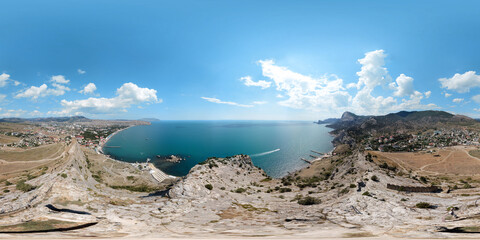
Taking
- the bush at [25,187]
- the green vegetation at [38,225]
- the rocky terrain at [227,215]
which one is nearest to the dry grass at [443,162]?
the rocky terrain at [227,215]

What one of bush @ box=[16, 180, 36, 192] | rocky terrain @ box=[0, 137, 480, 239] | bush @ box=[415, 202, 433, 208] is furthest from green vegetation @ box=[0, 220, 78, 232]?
bush @ box=[415, 202, 433, 208]

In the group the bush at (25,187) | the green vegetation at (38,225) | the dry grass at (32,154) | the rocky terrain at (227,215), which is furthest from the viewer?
the dry grass at (32,154)

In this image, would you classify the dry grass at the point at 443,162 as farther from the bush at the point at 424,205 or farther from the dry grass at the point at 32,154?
the dry grass at the point at 32,154

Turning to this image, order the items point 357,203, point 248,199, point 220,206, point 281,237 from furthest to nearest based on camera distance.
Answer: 1. point 248,199
2. point 220,206
3. point 357,203
4. point 281,237

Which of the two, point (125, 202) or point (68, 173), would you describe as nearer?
point (125, 202)

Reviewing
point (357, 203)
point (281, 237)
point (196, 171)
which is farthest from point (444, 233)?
point (196, 171)

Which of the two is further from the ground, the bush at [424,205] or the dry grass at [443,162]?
the bush at [424,205]

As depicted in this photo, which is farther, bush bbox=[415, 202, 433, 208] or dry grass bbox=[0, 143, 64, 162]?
dry grass bbox=[0, 143, 64, 162]

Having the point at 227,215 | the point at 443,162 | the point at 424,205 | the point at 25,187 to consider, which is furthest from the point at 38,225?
the point at 443,162

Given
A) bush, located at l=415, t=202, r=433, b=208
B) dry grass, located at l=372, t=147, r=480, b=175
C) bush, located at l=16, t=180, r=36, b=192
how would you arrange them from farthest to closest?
1. dry grass, located at l=372, t=147, r=480, b=175
2. bush, located at l=16, t=180, r=36, b=192
3. bush, located at l=415, t=202, r=433, b=208

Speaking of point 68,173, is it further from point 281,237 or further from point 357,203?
point 357,203

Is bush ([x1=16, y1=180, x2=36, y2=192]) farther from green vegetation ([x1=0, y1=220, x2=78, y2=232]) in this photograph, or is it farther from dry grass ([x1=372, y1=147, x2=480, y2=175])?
dry grass ([x1=372, y1=147, x2=480, y2=175])
